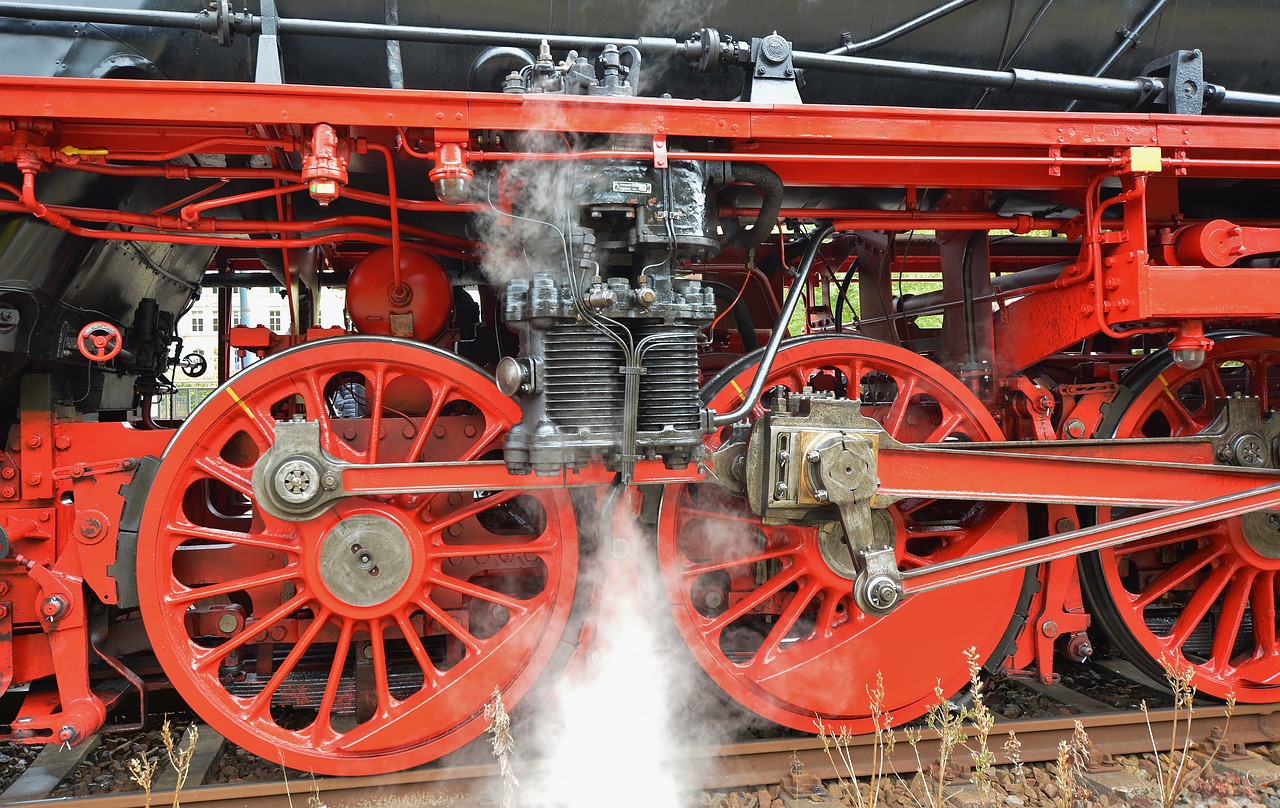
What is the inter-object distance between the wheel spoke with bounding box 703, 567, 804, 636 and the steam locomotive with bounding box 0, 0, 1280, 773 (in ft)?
0.11

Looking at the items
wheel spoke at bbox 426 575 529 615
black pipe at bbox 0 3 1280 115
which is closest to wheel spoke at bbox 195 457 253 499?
wheel spoke at bbox 426 575 529 615

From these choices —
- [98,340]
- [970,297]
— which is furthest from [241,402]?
[970,297]

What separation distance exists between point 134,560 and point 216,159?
1.36 metres

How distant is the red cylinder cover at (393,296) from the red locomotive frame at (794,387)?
0.42 feet

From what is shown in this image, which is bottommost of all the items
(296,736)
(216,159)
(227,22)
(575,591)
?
(296,736)

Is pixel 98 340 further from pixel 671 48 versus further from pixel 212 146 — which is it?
pixel 671 48

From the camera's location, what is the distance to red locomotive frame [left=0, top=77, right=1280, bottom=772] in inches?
90.0

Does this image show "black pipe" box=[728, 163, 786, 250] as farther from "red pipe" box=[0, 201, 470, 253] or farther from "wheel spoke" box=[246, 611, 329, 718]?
"wheel spoke" box=[246, 611, 329, 718]

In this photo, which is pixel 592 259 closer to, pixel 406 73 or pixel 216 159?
pixel 406 73

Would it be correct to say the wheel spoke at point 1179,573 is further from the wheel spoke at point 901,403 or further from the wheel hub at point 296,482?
the wheel hub at point 296,482

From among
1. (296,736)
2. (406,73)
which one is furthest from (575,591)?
(406,73)

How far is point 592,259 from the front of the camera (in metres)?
2.44

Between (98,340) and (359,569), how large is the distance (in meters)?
1.07

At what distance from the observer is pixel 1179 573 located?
3.39 metres
